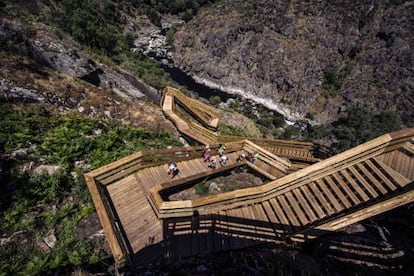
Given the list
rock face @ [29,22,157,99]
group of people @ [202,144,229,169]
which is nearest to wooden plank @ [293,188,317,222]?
group of people @ [202,144,229,169]

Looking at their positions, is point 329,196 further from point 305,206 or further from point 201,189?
point 201,189

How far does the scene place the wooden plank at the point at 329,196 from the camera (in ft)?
27.5

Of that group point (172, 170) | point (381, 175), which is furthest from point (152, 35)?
point (381, 175)

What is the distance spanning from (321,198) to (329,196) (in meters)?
0.27

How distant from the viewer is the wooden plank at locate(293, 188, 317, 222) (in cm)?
840

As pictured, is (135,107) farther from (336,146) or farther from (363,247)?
(336,146)

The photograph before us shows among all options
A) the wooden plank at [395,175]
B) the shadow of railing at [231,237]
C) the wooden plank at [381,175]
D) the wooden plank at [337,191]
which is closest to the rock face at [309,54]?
the wooden plank at [381,175]

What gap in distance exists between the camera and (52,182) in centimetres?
891

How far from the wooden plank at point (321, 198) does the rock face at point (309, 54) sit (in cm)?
4498

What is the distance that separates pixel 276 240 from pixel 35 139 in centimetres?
991

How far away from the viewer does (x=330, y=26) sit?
192ft

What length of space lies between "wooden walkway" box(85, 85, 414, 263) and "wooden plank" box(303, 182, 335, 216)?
1.2 inches

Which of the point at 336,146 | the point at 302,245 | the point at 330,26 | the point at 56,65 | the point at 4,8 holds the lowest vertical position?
the point at 336,146

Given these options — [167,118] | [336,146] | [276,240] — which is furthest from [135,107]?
[336,146]
